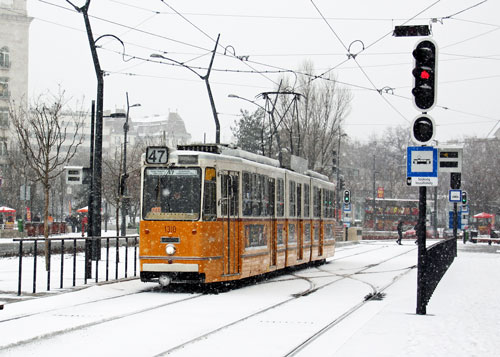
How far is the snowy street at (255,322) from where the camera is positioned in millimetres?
9664

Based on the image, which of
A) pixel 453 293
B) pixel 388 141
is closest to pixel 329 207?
pixel 453 293

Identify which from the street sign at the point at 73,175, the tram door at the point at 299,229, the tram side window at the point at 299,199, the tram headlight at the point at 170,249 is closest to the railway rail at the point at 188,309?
the tram headlight at the point at 170,249

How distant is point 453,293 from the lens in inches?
669

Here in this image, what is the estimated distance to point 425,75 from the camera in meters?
12.7

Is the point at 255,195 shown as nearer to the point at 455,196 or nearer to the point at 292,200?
the point at 292,200

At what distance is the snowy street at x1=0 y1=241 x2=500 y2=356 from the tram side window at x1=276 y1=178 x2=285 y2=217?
2249 millimetres

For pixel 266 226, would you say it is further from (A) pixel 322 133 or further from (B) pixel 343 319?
(A) pixel 322 133

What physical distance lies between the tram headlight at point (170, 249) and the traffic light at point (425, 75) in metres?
6.04

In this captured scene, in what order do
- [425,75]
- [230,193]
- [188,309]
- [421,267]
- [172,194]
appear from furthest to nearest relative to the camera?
1. [230,193]
2. [172,194]
3. [188,309]
4. [421,267]
5. [425,75]

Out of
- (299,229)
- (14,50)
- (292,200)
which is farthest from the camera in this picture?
(14,50)

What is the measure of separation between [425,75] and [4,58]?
83.4 metres

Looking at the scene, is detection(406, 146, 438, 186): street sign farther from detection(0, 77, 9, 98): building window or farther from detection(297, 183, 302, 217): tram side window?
detection(0, 77, 9, 98): building window

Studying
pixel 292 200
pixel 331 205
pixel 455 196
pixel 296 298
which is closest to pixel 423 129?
pixel 296 298

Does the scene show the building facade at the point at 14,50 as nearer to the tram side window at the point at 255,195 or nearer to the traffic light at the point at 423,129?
the tram side window at the point at 255,195
